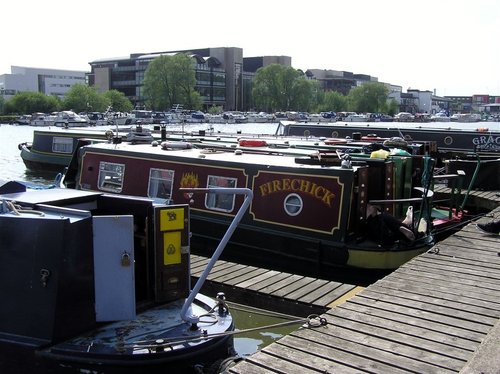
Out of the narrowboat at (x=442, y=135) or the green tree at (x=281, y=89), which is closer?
the narrowboat at (x=442, y=135)

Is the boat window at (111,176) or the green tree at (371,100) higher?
the green tree at (371,100)

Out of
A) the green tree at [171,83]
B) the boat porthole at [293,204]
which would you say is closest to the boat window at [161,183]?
the boat porthole at [293,204]

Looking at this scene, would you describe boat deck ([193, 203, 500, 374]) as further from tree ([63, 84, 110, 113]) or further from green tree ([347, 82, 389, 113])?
green tree ([347, 82, 389, 113])

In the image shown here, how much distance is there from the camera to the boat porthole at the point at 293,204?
9898 mm

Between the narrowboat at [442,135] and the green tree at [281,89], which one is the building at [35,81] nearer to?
the green tree at [281,89]

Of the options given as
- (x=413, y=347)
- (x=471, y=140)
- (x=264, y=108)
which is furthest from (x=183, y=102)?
(x=413, y=347)

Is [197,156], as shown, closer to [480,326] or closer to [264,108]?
[480,326]

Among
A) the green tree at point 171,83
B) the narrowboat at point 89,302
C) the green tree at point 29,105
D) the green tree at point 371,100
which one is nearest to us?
the narrowboat at point 89,302

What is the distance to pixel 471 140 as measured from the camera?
21.8m

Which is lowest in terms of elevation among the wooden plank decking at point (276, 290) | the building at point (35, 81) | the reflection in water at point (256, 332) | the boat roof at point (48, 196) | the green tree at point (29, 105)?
the reflection in water at point (256, 332)

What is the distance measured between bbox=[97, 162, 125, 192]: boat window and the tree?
308 feet

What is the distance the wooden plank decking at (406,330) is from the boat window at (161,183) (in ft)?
18.5

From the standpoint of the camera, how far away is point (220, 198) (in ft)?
36.3

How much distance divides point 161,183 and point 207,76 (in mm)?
118467
